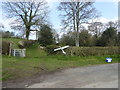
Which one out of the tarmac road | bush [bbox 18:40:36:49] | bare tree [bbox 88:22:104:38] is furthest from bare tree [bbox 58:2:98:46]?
the tarmac road

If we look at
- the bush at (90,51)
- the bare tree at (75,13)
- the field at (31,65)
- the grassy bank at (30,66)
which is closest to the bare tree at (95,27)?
the bare tree at (75,13)

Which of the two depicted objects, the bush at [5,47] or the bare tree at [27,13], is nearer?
the bush at [5,47]

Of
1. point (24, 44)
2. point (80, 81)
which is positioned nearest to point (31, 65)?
point (80, 81)

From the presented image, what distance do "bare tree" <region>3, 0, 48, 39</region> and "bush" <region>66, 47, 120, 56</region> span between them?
10.5 meters

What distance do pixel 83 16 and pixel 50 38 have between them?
7.14 meters

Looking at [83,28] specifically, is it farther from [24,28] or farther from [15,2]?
[15,2]

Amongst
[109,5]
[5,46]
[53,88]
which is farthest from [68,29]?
[53,88]

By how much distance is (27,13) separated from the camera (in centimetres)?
1884

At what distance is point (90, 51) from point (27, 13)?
14.3 m

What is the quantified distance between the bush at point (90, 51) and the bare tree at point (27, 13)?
1053 cm

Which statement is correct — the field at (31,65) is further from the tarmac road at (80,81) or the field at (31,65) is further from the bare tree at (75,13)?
the bare tree at (75,13)

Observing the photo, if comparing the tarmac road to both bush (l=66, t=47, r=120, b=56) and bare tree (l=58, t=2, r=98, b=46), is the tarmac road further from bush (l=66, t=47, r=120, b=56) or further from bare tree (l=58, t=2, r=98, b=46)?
bare tree (l=58, t=2, r=98, b=46)

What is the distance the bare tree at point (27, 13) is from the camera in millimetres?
17609

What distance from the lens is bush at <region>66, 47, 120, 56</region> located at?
11227 millimetres
